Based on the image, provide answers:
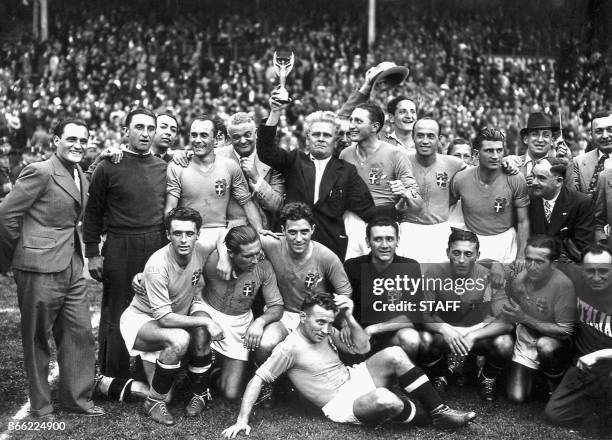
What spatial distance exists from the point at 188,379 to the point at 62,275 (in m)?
1.42

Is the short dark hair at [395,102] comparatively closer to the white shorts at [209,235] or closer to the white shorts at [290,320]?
the white shorts at [209,235]

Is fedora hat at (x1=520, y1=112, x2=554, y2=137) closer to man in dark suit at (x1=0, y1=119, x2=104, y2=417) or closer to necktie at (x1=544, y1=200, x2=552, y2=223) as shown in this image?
necktie at (x1=544, y1=200, x2=552, y2=223)

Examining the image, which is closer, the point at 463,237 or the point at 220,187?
the point at 463,237

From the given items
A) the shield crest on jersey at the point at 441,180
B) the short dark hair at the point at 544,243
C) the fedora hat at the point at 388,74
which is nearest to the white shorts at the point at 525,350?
the short dark hair at the point at 544,243

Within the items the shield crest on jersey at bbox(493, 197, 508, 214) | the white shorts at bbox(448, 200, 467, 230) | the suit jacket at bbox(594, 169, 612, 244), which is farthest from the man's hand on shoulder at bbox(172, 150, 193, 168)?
the suit jacket at bbox(594, 169, 612, 244)

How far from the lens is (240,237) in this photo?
5.57 metres

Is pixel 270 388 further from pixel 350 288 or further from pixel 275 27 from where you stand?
pixel 275 27

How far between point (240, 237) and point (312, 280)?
2.34 feet

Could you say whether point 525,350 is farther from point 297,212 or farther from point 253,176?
point 253,176

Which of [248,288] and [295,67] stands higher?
[295,67]

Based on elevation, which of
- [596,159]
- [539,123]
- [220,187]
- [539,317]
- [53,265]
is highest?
[539,123]

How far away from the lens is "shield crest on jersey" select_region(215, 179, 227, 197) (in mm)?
6230

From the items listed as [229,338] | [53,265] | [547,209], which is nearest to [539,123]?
[547,209]

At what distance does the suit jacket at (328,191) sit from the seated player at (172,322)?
100cm
